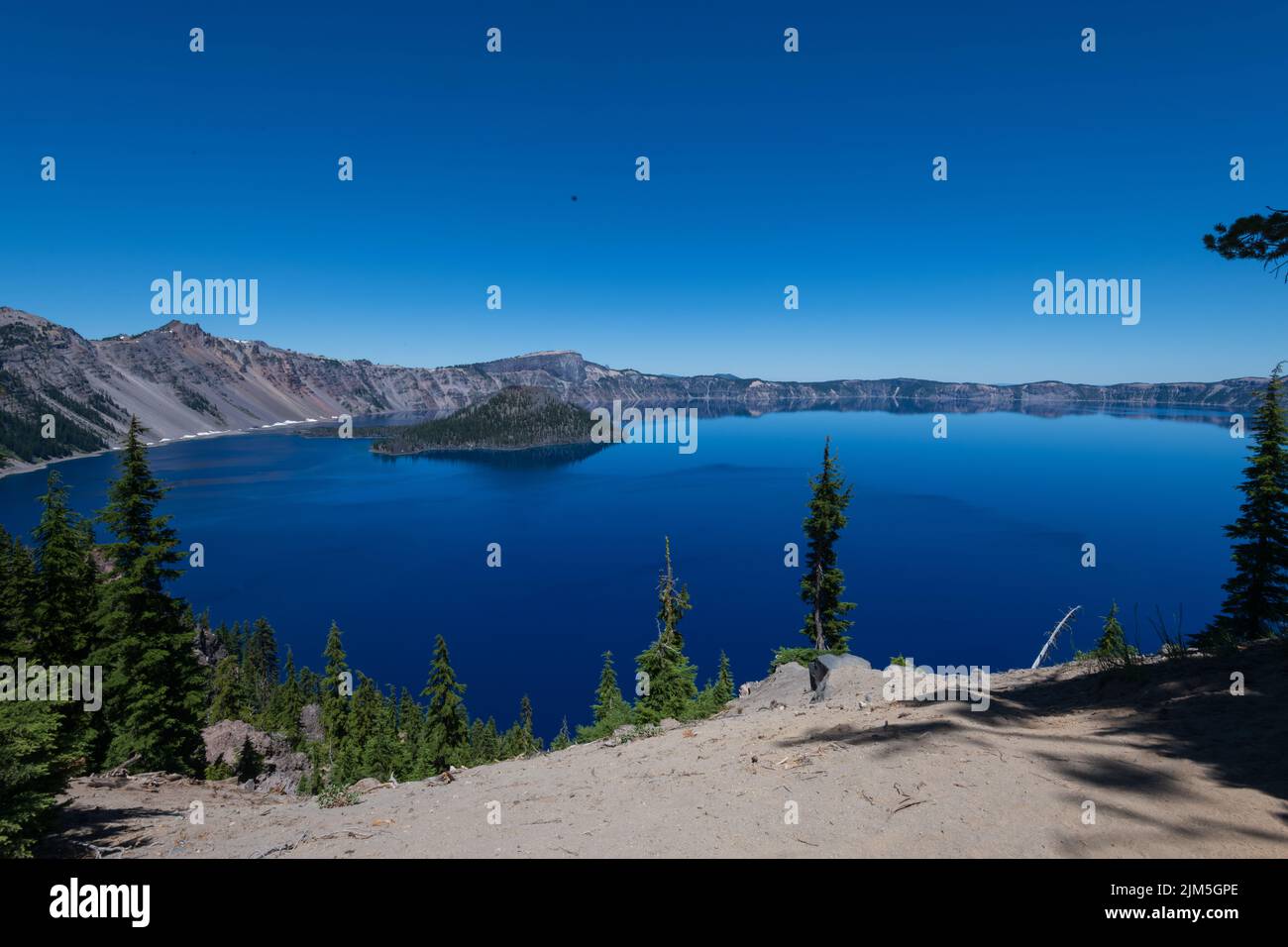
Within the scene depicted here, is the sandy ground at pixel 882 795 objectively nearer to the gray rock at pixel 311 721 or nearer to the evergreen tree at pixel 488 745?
the evergreen tree at pixel 488 745

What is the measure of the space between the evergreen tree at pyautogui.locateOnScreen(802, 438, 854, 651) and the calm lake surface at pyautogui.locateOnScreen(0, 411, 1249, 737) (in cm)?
2152

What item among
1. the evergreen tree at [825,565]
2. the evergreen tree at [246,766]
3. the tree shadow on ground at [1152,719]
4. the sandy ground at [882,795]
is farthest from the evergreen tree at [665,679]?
the evergreen tree at [246,766]

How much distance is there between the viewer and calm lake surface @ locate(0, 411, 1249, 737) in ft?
253

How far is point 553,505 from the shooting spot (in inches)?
6781

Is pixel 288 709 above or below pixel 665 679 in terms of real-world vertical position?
below

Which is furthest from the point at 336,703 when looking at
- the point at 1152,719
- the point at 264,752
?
the point at 1152,719

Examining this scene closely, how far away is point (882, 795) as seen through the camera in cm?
687

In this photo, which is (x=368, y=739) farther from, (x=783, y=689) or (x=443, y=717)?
(x=783, y=689)

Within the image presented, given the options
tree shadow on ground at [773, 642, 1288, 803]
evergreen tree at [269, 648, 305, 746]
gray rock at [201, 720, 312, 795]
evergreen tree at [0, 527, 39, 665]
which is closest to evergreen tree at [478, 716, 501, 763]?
gray rock at [201, 720, 312, 795]

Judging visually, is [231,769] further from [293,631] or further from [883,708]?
[293,631]

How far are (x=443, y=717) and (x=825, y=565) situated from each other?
89.7 feet

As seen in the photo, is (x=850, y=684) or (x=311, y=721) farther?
(x=311, y=721)
